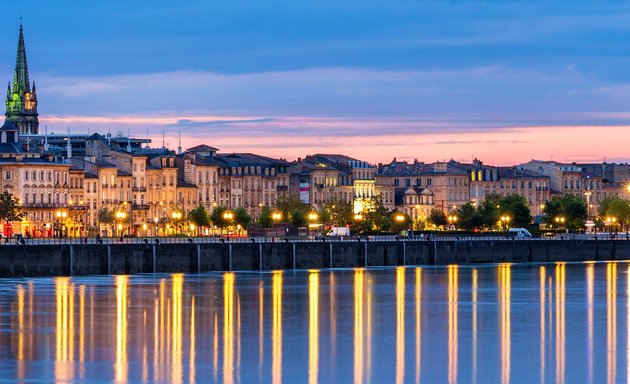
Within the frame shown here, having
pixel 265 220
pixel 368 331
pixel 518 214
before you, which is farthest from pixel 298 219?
pixel 368 331

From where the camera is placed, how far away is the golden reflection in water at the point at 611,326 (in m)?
55.9

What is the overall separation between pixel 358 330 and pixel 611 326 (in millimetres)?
9870

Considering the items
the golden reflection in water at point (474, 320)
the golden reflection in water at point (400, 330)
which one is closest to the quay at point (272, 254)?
the golden reflection in water at point (474, 320)

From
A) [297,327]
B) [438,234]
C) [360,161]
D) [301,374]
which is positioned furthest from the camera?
[360,161]

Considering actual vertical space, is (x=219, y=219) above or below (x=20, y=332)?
above

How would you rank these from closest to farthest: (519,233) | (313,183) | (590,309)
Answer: (590,309) < (519,233) < (313,183)

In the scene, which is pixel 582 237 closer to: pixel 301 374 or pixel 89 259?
pixel 89 259

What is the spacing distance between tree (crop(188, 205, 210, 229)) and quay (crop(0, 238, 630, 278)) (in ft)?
93.5

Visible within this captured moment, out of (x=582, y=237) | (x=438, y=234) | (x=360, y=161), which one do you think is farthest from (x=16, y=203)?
(x=360, y=161)

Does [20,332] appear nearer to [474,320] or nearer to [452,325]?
[452,325]

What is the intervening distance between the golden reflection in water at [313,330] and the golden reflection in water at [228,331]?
237 cm

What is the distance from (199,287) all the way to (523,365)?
3770cm

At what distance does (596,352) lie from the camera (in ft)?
198

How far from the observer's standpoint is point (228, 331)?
218 feet
